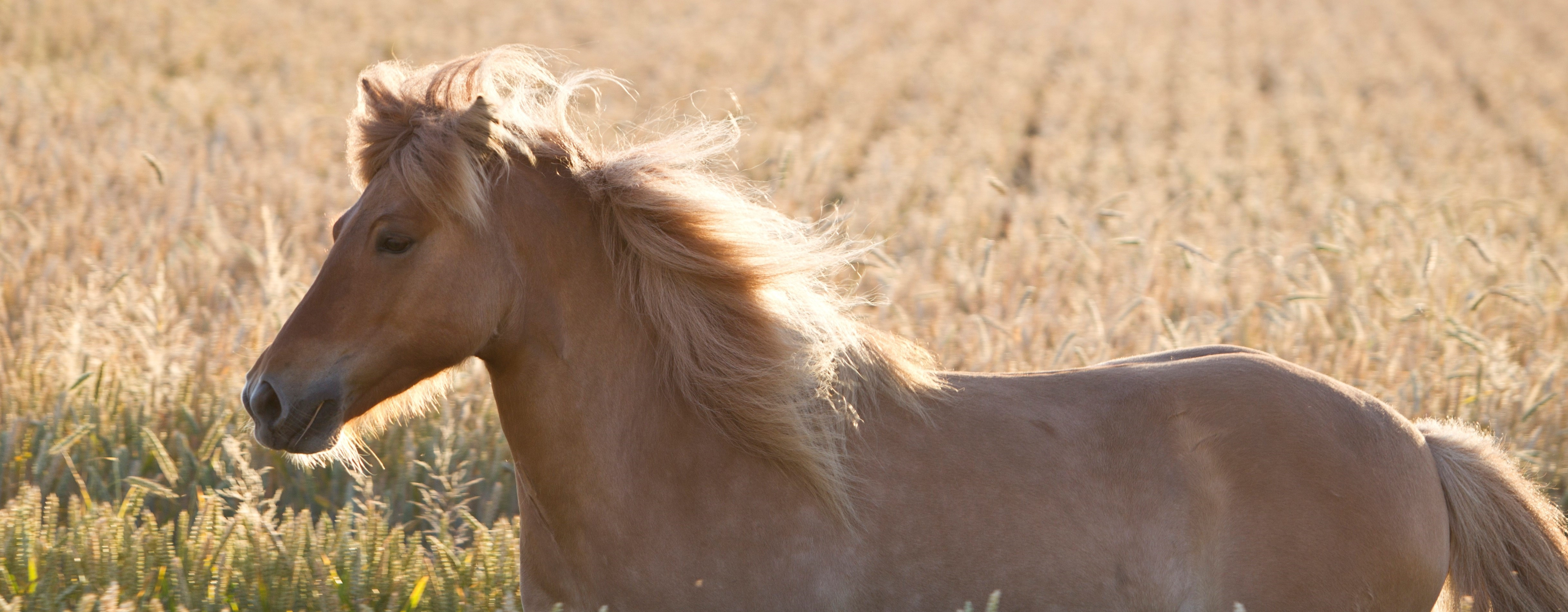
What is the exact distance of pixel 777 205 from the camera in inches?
257

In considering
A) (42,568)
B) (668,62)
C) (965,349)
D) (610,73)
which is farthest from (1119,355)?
(668,62)

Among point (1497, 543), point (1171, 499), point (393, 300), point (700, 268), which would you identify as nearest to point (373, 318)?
point (393, 300)

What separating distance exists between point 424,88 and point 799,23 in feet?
58.8

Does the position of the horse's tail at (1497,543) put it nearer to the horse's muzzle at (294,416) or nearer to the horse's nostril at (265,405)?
the horse's muzzle at (294,416)

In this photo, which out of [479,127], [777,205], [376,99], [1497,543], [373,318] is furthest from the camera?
[777,205]

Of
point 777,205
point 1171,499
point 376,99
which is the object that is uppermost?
point 777,205

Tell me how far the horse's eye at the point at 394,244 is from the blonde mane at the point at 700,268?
0.18m

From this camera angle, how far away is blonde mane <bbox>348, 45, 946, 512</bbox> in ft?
8.66

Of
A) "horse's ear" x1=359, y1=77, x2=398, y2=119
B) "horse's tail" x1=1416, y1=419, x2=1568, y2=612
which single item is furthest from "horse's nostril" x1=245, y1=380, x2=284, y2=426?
"horse's tail" x1=1416, y1=419, x2=1568, y2=612

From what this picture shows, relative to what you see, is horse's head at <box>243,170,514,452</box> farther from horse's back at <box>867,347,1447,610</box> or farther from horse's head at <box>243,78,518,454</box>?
horse's back at <box>867,347,1447,610</box>

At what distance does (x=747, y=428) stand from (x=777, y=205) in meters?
3.92

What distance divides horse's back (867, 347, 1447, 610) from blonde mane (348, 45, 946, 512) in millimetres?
154

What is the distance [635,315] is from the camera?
2707mm

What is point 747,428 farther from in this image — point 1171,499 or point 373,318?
point 1171,499
